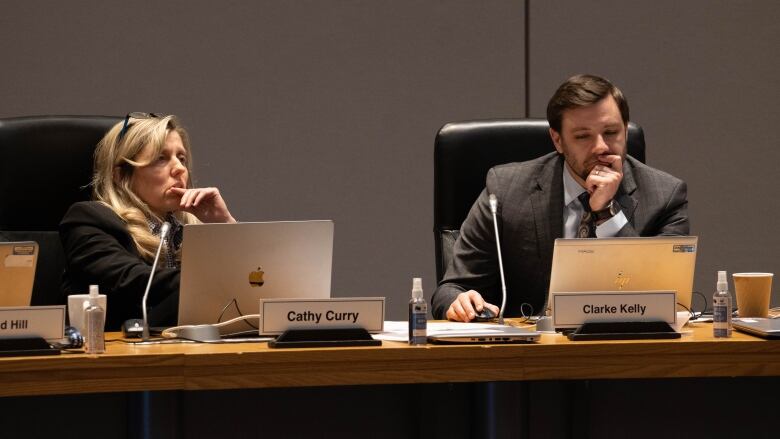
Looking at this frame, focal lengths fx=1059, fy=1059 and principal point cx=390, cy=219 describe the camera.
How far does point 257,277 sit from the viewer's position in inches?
81.7

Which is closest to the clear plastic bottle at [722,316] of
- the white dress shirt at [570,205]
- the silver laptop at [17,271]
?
the white dress shirt at [570,205]

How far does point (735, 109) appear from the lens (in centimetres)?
406

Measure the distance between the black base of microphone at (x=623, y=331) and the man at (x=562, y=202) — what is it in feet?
2.22

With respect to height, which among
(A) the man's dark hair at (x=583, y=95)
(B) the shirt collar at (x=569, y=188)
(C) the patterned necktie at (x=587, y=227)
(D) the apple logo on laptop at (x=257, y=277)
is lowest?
(D) the apple logo on laptop at (x=257, y=277)

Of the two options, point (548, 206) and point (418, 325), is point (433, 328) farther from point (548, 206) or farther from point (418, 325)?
point (548, 206)

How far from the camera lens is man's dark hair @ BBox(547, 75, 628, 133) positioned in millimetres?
2715

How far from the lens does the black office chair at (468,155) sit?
9.34 feet

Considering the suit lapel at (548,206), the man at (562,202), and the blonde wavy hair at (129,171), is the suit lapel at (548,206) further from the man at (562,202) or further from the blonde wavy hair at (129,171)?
the blonde wavy hair at (129,171)

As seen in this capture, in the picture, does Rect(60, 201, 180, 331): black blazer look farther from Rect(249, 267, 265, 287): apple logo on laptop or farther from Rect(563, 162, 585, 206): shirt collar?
Rect(563, 162, 585, 206): shirt collar

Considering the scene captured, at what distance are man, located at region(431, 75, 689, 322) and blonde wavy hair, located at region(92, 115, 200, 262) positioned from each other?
77cm

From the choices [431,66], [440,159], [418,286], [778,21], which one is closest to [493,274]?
[440,159]

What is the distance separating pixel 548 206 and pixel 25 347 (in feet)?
4.69

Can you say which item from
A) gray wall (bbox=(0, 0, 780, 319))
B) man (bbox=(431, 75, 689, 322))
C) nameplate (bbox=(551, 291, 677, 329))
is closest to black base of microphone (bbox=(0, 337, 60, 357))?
nameplate (bbox=(551, 291, 677, 329))

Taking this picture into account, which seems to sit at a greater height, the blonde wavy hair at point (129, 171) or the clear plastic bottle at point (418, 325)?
the blonde wavy hair at point (129, 171)
